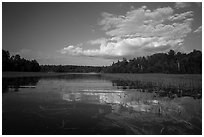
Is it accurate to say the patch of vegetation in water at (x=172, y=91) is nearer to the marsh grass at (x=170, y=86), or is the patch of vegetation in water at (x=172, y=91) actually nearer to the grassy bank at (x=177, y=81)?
the marsh grass at (x=170, y=86)

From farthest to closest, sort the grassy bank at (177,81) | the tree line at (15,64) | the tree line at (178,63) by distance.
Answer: the tree line at (15,64)
the tree line at (178,63)
the grassy bank at (177,81)

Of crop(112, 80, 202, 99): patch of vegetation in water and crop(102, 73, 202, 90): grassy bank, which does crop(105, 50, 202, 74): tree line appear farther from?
crop(112, 80, 202, 99): patch of vegetation in water

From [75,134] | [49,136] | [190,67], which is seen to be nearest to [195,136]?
[75,134]

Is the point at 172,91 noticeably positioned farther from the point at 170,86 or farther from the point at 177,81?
the point at 177,81

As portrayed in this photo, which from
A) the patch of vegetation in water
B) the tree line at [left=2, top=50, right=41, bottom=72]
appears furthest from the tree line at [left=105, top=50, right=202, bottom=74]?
the tree line at [left=2, top=50, right=41, bottom=72]

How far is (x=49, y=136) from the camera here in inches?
264

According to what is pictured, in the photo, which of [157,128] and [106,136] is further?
[157,128]

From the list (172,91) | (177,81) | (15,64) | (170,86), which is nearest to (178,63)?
(177,81)

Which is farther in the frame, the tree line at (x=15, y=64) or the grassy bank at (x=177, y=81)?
the tree line at (x=15, y=64)

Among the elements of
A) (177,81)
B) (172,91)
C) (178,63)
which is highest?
(178,63)

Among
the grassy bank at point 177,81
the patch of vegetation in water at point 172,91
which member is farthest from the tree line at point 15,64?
the patch of vegetation in water at point 172,91

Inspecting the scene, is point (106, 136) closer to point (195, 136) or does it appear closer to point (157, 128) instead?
point (157, 128)

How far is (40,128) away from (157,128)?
5630mm

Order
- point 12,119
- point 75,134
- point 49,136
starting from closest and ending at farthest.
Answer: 1. point 49,136
2. point 75,134
3. point 12,119
